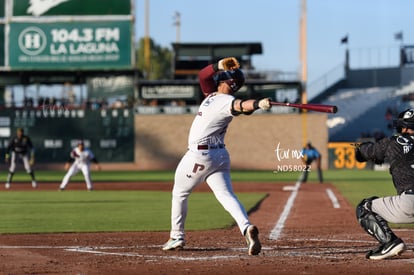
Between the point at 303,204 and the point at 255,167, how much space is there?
31301 millimetres

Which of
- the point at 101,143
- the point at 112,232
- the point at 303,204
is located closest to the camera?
the point at 112,232

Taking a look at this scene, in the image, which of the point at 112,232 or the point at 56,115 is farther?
the point at 56,115

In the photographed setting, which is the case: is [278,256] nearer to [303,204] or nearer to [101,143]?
[303,204]

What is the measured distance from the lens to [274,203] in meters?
22.5

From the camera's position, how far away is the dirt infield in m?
9.23

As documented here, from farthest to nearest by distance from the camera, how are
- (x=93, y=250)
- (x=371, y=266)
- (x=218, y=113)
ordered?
(x=93, y=250)
(x=218, y=113)
(x=371, y=266)

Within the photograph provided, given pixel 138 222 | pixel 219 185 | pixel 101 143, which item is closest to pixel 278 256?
pixel 219 185

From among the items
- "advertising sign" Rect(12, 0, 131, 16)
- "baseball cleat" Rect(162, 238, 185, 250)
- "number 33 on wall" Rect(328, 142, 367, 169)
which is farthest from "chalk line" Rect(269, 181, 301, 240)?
"number 33 on wall" Rect(328, 142, 367, 169)

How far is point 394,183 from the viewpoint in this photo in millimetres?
9852

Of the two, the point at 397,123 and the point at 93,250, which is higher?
the point at 397,123

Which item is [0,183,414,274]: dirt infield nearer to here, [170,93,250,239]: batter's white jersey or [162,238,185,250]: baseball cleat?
[162,238,185,250]: baseball cleat

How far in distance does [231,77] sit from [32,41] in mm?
39763

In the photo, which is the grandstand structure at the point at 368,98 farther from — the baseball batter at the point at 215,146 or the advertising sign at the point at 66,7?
the baseball batter at the point at 215,146

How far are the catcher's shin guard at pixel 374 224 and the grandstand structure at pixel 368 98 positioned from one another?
144 ft
